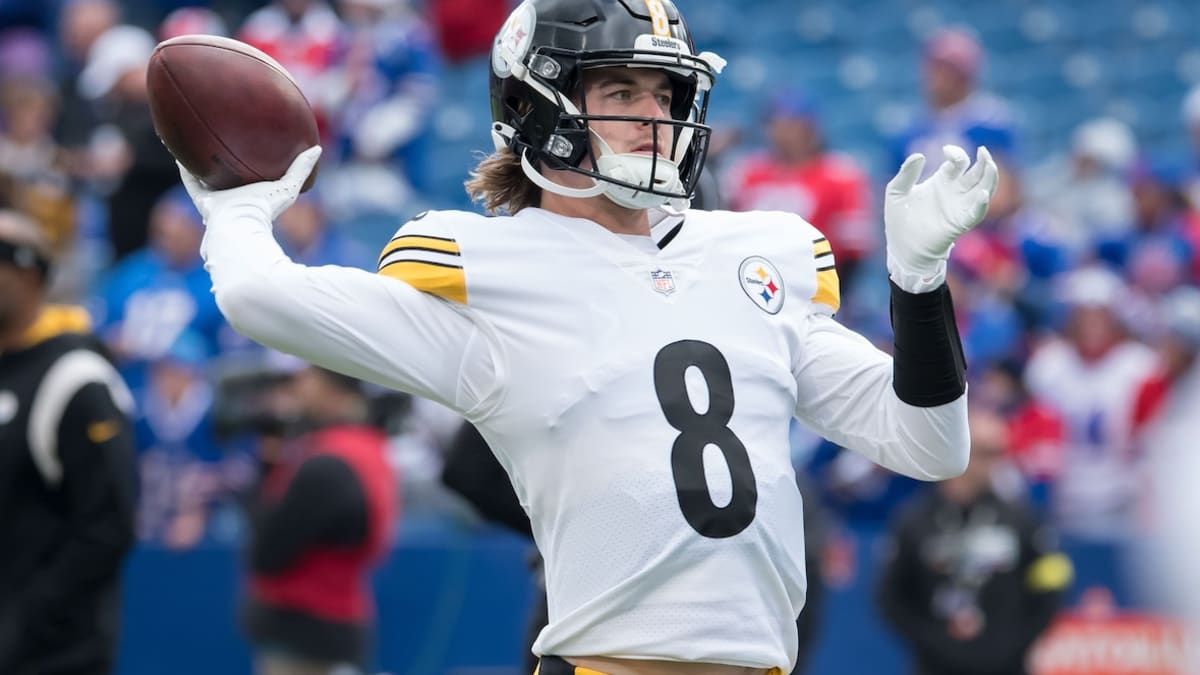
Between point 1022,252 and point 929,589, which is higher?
point 1022,252

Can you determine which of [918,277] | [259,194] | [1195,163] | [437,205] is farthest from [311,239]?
[918,277]

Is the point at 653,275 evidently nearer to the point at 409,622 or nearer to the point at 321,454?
the point at 321,454

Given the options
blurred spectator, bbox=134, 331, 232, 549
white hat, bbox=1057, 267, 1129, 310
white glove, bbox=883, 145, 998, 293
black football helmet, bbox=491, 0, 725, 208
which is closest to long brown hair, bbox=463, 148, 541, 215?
black football helmet, bbox=491, 0, 725, 208

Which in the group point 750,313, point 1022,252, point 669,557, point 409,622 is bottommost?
point 409,622

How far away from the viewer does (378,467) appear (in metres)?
6.78

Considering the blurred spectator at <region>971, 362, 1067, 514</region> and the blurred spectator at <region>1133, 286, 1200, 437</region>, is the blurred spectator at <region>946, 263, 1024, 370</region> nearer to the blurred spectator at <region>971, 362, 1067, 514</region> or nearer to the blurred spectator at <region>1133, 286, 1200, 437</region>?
the blurred spectator at <region>971, 362, 1067, 514</region>

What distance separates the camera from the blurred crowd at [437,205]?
7.92m

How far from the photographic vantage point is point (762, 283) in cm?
308

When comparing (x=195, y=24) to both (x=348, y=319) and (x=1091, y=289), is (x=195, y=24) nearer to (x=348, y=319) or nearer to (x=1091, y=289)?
(x=1091, y=289)

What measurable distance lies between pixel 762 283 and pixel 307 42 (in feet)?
24.0

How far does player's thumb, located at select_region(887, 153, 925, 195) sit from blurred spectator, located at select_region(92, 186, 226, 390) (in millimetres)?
5655

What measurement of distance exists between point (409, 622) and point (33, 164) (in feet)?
11.4

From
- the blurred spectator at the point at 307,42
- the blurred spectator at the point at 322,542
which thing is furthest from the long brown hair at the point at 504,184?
the blurred spectator at the point at 307,42

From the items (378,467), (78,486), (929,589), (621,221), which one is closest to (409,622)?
(378,467)
